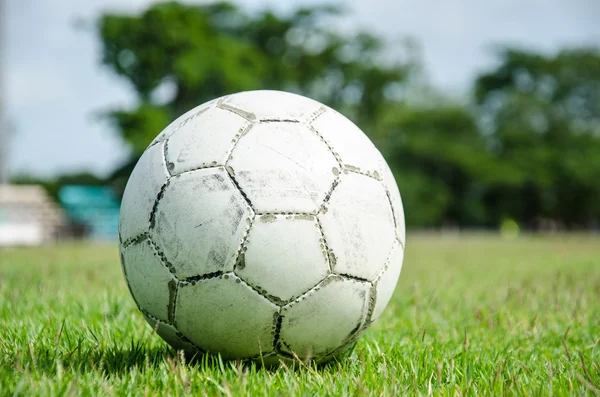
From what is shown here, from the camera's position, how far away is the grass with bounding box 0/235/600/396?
258cm

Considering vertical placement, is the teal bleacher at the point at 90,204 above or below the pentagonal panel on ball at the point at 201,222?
below

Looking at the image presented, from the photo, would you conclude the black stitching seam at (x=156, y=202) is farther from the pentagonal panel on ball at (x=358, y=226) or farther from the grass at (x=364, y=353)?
the pentagonal panel on ball at (x=358, y=226)

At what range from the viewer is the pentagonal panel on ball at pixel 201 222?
2.71m

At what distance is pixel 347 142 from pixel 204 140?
754 millimetres

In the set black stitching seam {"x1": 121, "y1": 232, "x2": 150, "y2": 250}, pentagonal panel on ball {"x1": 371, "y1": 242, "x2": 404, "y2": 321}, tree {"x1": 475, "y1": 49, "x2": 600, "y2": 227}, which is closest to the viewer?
black stitching seam {"x1": 121, "y1": 232, "x2": 150, "y2": 250}

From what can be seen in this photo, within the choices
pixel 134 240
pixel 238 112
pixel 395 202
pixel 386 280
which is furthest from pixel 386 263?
pixel 134 240

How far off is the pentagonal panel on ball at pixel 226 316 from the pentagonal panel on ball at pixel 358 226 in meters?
0.44

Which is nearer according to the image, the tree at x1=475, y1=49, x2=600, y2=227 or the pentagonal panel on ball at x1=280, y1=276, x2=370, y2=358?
the pentagonal panel on ball at x1=280, y1=276, x2=370, y2=358

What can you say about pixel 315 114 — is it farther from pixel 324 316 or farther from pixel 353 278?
pixel 324 316

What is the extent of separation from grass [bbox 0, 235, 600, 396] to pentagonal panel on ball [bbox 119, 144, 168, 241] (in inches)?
26.4

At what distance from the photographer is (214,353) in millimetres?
2992

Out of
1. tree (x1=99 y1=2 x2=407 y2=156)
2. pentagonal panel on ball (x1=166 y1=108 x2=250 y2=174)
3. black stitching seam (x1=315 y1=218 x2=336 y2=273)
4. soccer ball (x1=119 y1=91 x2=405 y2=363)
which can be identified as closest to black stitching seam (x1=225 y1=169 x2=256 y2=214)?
soccer ball (x1=119 y1=91 x2=405 y2=363)

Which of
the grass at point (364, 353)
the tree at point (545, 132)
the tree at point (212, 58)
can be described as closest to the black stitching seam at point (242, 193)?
the grass at point (364, 353)

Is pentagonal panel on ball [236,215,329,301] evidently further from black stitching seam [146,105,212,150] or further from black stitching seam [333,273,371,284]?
black stitching seam [146,105,212,150]
